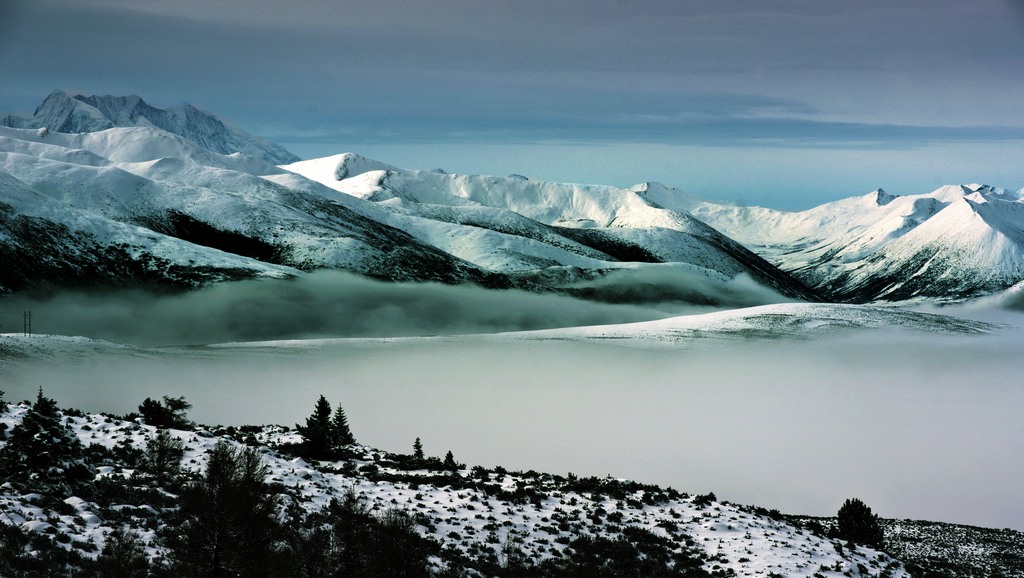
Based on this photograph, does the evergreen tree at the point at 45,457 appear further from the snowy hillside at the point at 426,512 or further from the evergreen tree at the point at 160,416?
the evergreen tree at the point at 160,416

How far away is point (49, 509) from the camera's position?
107 ft

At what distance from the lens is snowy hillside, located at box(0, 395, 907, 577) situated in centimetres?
3253

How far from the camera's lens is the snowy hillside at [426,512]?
3253cm

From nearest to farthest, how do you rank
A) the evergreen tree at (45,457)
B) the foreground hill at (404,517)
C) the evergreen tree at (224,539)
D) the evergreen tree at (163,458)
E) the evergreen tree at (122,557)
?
the evergreen tree at (122,557)
the evergreen tree at (224,539)
the foreground hill at (404,517)
the evergreen tree at (45,457)
the evergreen tree at (163,458)

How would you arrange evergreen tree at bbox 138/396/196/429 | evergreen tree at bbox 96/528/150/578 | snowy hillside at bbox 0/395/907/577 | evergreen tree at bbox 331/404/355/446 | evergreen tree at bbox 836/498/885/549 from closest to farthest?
evergreen tree at bbox 96/528/150/578 → snowy hillside at bbox 0/395/907/577 → evergreen tree at bbox 138/396/196/429 → evergreen tree at bbox 331/404/355/446 → evergreen tree at bbox 836/498/885/549

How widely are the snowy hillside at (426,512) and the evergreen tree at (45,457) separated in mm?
129

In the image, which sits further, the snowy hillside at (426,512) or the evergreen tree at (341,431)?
the evergreen tree at (341,431)

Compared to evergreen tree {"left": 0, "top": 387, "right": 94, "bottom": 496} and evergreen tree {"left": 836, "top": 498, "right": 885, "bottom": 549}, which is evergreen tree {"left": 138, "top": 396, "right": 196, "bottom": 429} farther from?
evergreen tree {"left": 836, "top": 498, "right": 885, "bottom": 549}

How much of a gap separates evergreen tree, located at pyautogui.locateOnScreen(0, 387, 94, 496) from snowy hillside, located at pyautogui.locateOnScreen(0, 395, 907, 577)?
0.13 m

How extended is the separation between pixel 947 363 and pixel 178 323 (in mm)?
185666

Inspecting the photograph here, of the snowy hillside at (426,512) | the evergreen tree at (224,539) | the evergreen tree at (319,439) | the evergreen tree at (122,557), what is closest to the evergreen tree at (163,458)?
the snowy hillside at (426,512)

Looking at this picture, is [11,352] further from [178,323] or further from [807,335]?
[807,335]

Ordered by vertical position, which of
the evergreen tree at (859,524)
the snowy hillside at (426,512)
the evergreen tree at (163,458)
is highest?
the evergreen tree at (163,458)

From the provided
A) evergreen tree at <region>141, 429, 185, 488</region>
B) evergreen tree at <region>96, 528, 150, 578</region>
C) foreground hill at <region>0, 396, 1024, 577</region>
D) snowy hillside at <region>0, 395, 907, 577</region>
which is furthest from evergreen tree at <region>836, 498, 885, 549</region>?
evergreen tree at <region>96, 528, 150, 578</region>
